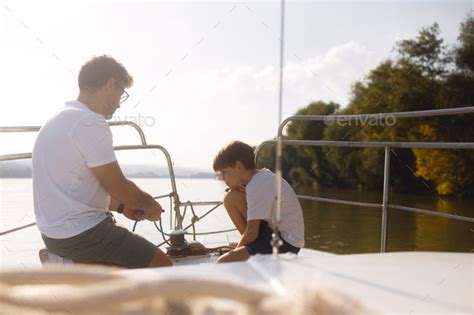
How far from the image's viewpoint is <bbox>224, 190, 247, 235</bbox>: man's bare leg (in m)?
2.41

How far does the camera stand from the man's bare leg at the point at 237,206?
2412 millimetres

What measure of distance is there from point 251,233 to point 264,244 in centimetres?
8

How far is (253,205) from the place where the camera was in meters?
2.08

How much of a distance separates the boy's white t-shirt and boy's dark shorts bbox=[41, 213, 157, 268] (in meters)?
0.47

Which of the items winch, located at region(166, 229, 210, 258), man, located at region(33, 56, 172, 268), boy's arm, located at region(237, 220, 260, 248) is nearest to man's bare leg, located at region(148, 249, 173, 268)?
man, located at region(33, 56, 172, 268)

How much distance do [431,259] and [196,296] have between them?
557 mm

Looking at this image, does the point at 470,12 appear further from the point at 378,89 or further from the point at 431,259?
the point at 431,259

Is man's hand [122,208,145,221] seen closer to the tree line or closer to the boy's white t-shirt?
the boy's white t-shirt

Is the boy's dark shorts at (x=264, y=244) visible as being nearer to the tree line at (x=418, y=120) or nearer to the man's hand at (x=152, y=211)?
the man's hand at (x=152, y=211)

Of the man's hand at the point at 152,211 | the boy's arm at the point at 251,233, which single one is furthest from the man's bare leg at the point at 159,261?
the boy's arm at the point at 251,233

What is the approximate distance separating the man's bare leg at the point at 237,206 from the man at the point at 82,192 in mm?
692

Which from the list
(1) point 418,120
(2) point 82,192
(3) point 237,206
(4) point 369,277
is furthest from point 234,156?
(1) point 418,120

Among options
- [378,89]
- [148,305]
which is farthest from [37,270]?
[378,89]

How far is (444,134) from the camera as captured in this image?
784 inches
